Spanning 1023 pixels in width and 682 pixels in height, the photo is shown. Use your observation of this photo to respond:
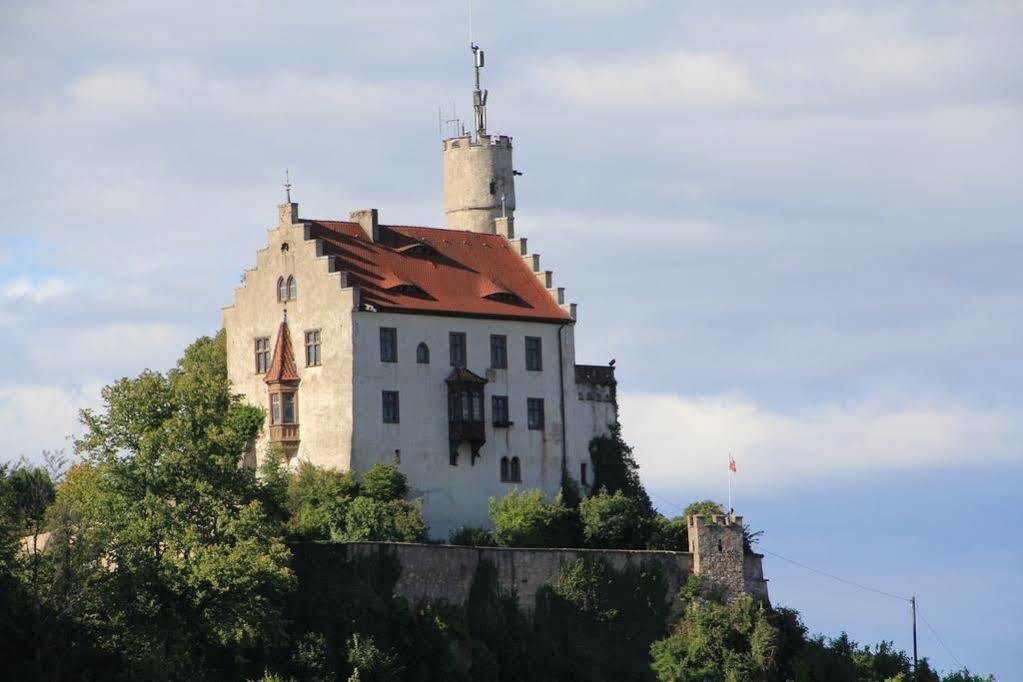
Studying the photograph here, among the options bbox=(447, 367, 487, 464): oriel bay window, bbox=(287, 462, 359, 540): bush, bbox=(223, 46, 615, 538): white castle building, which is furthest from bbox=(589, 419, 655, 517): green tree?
bbox=(287, 462, 359, 540): bush

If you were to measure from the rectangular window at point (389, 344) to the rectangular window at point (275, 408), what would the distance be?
3835 millimetres

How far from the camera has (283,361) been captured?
94750 mm

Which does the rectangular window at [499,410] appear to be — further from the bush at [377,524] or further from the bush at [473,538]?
the bush at [377,524]

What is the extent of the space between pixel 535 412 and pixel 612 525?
5445 mm

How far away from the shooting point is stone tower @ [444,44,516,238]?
10438 cm

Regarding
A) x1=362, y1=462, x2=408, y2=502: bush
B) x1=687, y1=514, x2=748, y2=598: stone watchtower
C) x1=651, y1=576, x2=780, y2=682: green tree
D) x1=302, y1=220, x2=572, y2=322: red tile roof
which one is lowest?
x1=651, y1=576, x2=780, y2=682: green tree

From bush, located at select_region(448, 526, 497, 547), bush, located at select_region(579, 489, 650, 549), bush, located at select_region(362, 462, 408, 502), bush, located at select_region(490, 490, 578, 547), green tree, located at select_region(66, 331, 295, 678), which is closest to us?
green tree, located at select_region(66, 331, 295, 678)

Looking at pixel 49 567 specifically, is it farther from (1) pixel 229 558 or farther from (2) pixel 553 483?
(2) pixel 553 483

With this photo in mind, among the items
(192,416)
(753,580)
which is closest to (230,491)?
(192,416)

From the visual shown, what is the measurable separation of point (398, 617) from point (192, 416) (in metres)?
8.51

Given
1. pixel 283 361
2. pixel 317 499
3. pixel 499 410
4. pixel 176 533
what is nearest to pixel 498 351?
pixel 499 410

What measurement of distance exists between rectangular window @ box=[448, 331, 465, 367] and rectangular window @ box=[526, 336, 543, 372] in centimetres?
289

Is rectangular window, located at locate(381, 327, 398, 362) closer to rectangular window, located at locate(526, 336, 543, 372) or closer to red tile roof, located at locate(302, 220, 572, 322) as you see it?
red tile roof, located at locate(302, 220, 572, 322)

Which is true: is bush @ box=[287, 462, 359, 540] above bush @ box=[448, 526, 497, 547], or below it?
above
